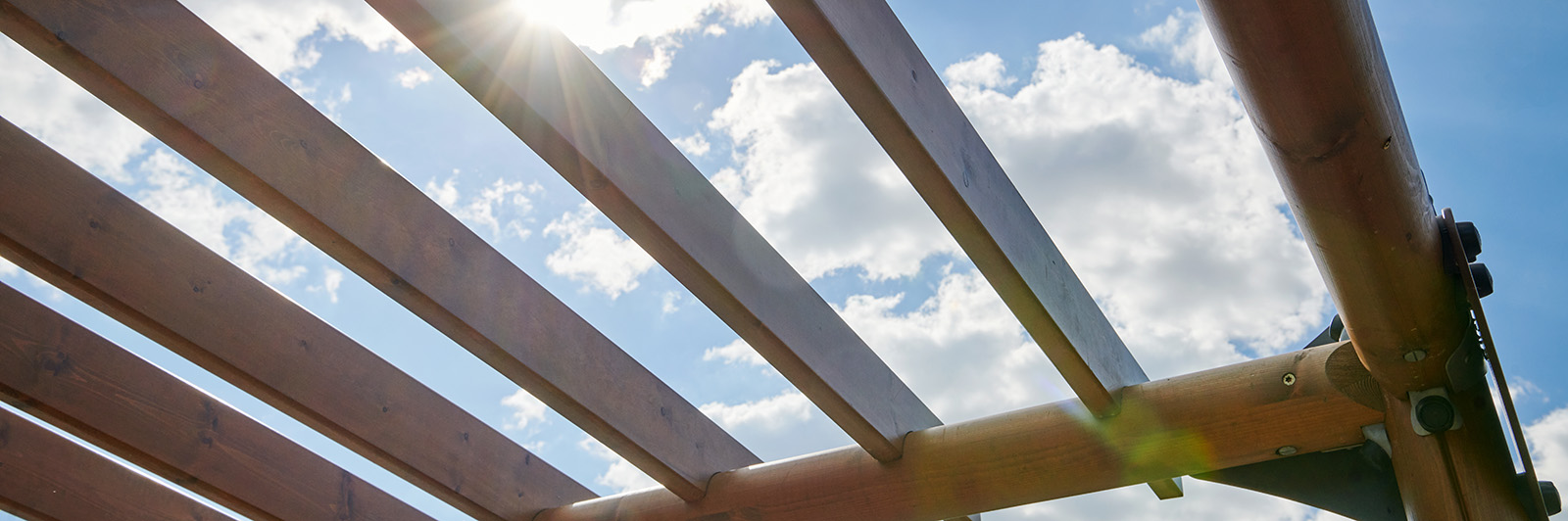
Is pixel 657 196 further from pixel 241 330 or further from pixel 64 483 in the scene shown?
pixel 64 483

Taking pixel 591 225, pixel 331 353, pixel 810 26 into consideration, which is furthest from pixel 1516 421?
pixel 331 353

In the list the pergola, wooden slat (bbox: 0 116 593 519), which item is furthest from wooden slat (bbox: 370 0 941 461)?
wooden slat (bbox: 0 116 593 519)

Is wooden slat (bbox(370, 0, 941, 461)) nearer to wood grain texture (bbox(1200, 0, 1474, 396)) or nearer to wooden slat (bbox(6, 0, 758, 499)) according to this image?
wooden slat (bbox(6, 0, 758, 499))

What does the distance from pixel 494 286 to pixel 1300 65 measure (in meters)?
2.28

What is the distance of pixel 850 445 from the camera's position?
366 cm

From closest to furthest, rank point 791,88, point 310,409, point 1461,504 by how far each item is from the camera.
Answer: point 1461,504 < point 791,88 < point 310,409

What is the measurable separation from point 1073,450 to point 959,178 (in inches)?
43.6

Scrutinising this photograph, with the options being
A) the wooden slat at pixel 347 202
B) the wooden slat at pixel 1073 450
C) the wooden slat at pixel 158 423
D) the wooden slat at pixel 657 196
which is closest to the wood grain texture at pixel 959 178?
the wooden slat at pixel 1073 450

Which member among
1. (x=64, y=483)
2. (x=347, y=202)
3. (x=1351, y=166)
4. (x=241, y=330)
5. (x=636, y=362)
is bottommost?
(x=1351, y=166)

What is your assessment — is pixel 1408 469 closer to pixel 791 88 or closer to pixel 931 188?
pixel 931 188

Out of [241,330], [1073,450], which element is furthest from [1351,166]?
[241,330]

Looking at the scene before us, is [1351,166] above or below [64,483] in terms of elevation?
below

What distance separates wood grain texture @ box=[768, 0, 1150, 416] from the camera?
2.14 meters

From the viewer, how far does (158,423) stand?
10.8ft
